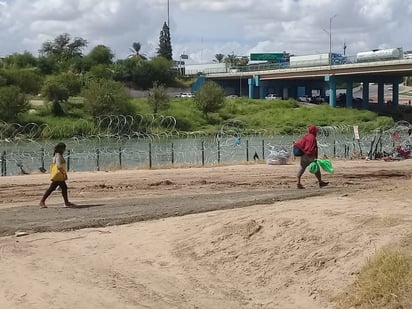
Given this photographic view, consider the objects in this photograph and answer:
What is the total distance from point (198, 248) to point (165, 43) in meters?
158

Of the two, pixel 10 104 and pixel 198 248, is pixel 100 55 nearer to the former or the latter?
pixel 10 104

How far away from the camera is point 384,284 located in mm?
8820

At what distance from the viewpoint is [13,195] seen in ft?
67.6

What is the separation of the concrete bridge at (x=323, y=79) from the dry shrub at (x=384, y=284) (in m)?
70.7

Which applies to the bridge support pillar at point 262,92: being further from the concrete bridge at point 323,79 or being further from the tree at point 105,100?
the tree at point 105,100

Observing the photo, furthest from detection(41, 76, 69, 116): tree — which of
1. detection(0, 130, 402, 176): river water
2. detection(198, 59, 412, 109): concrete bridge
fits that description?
detection(0, 130, 402, 176): river water

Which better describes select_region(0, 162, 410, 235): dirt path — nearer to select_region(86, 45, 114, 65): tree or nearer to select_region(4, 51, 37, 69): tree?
select_region(4, 51, 37, 69): tree

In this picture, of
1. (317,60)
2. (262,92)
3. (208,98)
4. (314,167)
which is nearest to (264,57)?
(262,92)

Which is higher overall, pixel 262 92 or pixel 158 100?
pixel 262 92

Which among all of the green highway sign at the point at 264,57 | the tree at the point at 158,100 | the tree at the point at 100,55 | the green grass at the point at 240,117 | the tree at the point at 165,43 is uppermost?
the tree at the point at 165,43

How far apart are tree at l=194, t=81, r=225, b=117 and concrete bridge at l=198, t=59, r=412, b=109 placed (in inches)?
568

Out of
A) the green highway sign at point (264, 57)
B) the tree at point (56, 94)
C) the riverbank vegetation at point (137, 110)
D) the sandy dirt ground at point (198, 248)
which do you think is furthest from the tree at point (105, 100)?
the green highway sign at point (264, 57)

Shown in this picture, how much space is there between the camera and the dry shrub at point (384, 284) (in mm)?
8578

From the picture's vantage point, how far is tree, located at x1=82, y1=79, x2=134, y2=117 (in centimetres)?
8031
